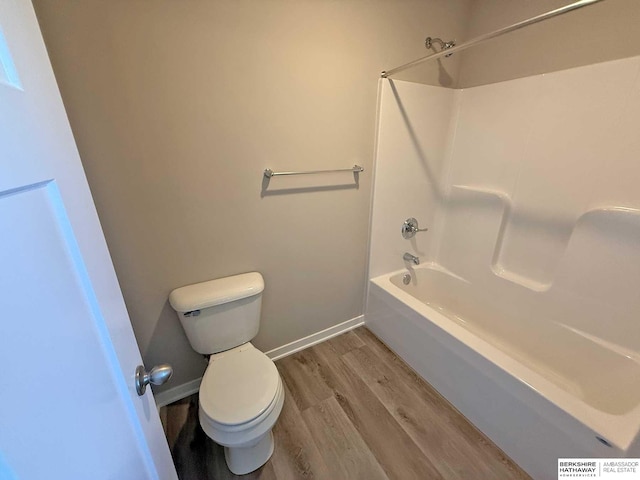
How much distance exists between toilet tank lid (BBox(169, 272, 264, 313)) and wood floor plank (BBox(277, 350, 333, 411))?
26.7 inches

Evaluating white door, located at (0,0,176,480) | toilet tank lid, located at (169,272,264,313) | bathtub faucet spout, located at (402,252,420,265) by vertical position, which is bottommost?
bathtub faucet spout, located at (402,252,420,265)

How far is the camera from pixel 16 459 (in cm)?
28

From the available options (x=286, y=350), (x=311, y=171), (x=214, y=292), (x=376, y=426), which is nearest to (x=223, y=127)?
(x=311, y=171)

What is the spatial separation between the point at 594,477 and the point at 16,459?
162 centimetres

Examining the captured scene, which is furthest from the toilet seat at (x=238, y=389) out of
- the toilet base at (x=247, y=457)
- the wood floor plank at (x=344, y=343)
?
the wood floor plank at (x=344, y=343)

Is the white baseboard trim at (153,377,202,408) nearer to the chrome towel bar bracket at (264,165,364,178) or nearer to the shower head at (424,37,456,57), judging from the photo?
the chrome towel bar bracket at (264,165,364,178)

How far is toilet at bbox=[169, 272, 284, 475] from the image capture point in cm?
105

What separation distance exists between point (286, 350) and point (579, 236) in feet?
6.17

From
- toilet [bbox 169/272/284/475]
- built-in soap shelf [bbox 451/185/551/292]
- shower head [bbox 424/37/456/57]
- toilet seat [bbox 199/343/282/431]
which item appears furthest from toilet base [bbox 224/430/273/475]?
shower head [bbox 424/37/456/57]

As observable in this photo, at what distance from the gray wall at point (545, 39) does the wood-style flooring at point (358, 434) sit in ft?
6.49

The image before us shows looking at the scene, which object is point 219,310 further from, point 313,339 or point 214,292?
point 313,339

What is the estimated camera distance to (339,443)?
132cm

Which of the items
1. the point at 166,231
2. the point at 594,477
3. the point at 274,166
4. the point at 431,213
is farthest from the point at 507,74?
the point at 166,231

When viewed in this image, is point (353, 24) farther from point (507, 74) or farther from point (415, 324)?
point (415, 324)
